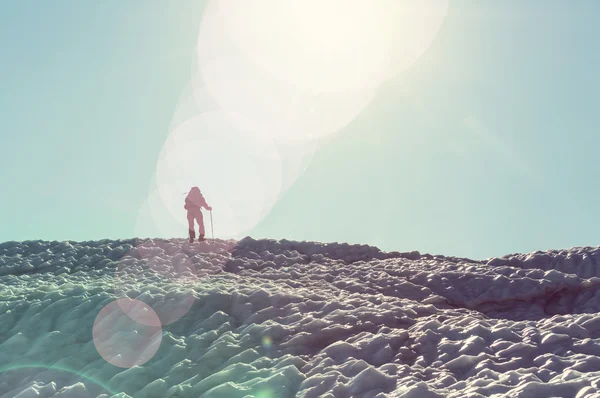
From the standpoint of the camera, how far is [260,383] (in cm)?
648

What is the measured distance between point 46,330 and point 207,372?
153 inches

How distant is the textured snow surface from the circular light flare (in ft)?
0.11

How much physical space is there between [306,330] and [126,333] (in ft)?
10.9

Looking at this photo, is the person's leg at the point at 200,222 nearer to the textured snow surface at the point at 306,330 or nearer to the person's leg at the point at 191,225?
the person's leg at the point at 191,225

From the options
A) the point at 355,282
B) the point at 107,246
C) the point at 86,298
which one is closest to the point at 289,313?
the point at 355,282

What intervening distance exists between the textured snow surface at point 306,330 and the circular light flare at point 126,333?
3 centimetres

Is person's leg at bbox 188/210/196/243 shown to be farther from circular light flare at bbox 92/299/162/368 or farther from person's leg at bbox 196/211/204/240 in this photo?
circular light flare at bbox 92/299/162/368

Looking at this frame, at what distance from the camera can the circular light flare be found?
8086 millimetres

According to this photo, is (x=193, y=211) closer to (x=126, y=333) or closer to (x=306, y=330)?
(x=126, y=333)

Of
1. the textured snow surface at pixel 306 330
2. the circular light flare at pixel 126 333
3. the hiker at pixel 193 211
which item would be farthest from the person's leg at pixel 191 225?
the circular light flare at pixel 126 333

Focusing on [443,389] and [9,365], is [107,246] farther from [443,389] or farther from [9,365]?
[443,389]

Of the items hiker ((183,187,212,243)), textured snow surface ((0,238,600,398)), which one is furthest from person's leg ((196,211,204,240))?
textured snow surface ((0,238,600,398))

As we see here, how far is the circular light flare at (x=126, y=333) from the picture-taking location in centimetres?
809

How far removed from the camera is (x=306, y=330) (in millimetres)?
8203
